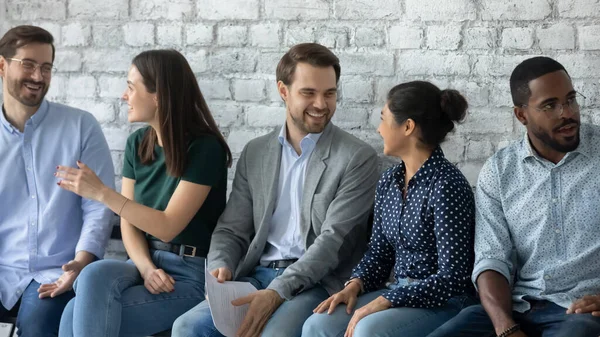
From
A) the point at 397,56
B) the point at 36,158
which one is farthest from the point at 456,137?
the point at 36,158

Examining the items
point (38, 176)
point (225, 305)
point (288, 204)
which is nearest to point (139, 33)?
point (38, 176)

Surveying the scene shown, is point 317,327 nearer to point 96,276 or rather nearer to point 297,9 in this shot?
point 96,276

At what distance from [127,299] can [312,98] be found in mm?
937

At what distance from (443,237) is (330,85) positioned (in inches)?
29.9

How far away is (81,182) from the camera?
10.3ft

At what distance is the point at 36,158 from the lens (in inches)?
135

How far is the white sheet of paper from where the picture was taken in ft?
9.17

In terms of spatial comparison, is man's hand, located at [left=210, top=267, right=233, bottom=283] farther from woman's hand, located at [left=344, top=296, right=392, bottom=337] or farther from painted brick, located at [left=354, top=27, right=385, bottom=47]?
painted brick, located at [left=354, top=27, right=385, bottom=47]

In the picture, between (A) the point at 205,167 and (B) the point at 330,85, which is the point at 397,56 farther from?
(A) the point at 205,167

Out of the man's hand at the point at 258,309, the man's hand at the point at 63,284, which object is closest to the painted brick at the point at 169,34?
the man's hand at the point at 63,284

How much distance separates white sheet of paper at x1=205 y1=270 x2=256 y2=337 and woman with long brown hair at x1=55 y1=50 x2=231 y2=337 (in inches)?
10.5

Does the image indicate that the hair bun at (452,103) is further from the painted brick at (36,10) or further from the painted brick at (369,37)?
the painted brick at (36,10)

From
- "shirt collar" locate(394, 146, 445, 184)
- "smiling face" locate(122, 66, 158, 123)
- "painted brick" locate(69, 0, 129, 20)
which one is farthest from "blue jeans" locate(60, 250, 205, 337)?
"painted brick" locate(69, 0, 129, 20)

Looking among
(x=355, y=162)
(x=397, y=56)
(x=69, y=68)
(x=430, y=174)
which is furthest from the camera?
(x=69, y=68)
